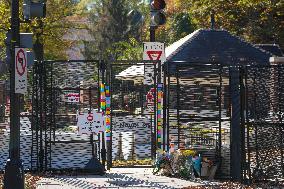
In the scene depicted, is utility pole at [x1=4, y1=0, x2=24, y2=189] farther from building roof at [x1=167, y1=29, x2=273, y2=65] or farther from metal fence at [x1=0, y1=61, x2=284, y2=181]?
building roof at [x1=167, y1=29, x2=273, y2=65]

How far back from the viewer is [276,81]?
13.3 m

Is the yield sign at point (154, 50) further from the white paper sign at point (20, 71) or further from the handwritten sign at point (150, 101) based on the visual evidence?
the white paper sign at point (20, 71)

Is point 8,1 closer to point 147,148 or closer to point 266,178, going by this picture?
point 147,148

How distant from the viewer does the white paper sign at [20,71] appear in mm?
11706

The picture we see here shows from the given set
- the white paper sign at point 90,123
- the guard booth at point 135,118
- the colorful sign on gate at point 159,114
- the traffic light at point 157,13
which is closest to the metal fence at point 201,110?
the colorful sign on gate at point 159,114

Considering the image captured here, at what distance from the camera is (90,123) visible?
14641 mm

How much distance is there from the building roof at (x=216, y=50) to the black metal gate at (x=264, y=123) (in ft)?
26.1

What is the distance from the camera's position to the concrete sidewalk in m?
13.0

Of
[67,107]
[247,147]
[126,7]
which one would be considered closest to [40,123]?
[67,107]

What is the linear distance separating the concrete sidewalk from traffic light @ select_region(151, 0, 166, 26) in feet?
13.1

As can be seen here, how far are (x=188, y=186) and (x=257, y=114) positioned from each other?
1996 millimetres

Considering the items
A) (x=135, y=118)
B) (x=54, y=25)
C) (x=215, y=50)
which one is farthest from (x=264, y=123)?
(x=54, y=25)

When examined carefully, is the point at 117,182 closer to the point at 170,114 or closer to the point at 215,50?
the point at 170,114

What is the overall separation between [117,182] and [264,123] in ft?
10.1
